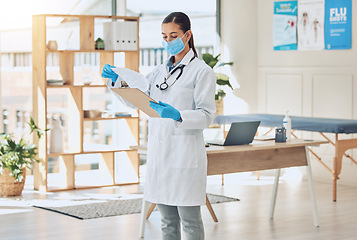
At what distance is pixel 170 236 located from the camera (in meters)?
→ 3.31

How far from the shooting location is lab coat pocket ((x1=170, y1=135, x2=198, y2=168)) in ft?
10.7

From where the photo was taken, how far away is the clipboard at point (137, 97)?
3.07 m

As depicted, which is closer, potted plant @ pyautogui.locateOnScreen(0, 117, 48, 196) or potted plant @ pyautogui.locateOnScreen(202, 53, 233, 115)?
potted plant @ pyautogui.locateOnScreen(0, 117, 48, 196)

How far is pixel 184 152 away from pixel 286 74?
471 cm

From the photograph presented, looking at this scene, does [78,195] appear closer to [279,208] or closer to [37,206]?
[37,206]

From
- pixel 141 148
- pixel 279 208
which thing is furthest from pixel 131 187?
pixel 141 148

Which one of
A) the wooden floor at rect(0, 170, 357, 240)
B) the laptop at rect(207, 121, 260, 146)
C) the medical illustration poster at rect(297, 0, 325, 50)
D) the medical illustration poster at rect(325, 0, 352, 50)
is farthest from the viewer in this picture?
the medical illustration poster at rect(297, 0, 325, 50)

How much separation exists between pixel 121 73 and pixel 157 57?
184 inches

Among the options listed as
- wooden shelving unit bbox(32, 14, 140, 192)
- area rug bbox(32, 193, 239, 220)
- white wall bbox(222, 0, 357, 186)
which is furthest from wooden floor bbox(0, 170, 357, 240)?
white wall bbox(222, 0, 357, 186)

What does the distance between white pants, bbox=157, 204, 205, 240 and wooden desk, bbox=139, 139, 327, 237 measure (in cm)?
130

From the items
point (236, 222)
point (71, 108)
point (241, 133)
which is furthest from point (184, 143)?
point (71, 108)

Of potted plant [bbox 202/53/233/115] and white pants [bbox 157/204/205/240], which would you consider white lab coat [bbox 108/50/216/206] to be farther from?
potted plant [bbox 202/53/233/115]

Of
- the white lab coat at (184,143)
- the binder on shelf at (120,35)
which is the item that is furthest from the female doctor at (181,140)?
the binder on shelf at (120,35)

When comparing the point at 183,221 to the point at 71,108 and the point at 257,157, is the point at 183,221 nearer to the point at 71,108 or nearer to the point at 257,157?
the point at 257,157
